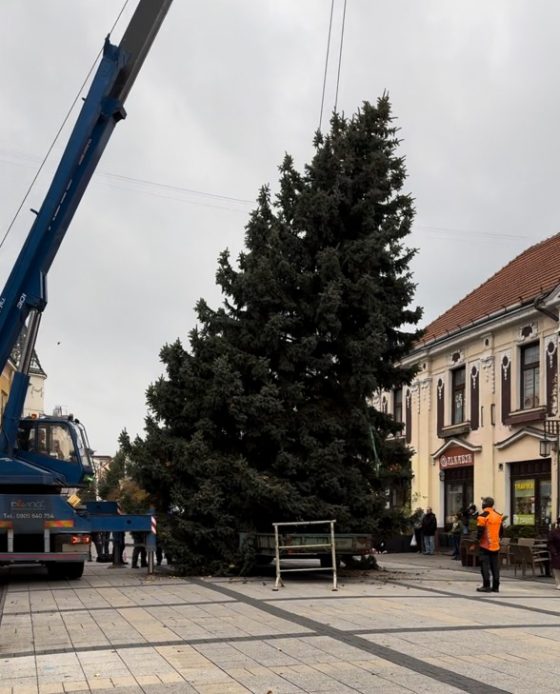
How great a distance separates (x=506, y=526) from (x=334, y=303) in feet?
34.4

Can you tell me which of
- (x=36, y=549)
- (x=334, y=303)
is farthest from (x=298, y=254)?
(x=36, y=549)

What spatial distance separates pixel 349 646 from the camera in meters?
8.88

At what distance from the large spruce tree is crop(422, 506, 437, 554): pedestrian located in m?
9.45

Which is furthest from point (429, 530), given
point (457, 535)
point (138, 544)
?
point (138, 544)

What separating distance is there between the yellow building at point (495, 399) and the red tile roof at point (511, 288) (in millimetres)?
49

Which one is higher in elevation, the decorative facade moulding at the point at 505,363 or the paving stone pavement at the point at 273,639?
the decorative facade moulding at the point at 505,363

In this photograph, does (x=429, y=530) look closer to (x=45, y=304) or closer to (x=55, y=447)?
(x=55, y=447)

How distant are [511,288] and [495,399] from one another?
374 cm

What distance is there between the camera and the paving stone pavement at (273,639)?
7.27 metres

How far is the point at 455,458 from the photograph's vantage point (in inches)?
1142

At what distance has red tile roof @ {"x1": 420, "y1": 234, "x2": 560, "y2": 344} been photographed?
25.6 metres

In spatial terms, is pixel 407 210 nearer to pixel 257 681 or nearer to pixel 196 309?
pixel 196 309

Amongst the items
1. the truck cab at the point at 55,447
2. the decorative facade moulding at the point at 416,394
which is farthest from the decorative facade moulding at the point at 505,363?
the truck cab at the point at 55,447

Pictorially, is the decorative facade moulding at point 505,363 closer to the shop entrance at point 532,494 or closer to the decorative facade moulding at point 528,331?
the decorative facade moulding at point 528,331
